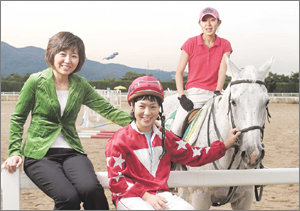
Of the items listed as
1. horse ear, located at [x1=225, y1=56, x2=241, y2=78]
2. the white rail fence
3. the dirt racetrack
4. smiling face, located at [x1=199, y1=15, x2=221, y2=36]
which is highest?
smiling face, located at [x1=199, y1=15, x2=221, y2=36]

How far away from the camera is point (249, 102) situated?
7.43 ft

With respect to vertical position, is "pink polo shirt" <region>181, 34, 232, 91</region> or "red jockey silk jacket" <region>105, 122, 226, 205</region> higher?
"pink polo shirt" <region>181, 34, 232, 91</region>

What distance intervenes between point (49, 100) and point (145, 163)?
774mm

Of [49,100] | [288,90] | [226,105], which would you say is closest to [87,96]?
[49,100]

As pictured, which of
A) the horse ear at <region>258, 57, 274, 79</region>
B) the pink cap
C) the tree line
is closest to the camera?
the horse ear at <region>258, 57, 274, 79</region>

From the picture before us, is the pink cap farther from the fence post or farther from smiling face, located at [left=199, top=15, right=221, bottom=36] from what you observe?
the fence post

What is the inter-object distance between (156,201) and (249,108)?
927 mm

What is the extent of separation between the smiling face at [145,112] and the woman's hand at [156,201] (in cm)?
42

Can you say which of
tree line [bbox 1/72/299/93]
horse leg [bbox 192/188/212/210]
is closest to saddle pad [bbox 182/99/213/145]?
horse leg [bbox 192/188/212/210]

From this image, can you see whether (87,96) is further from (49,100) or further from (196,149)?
(196,149)

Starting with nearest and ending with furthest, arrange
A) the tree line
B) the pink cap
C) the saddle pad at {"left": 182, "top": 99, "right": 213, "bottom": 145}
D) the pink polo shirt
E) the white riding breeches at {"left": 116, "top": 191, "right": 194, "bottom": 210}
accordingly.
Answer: the white riding breeches at {"left": 116, "top": 191, "right": 194, "bottom": 210} → the saddle pad at {"left": 182, "top": 99, "right": 213, "bottom": 145} → the pink cap → the pink polo shirt → the tree line

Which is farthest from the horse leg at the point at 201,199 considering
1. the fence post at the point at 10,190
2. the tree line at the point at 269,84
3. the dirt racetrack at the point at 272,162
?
the tree line at the point at 269,84

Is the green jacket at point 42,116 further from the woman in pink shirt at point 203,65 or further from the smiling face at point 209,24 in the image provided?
the smiling face at point 209,24

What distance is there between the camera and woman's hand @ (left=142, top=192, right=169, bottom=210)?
6.07 ft
